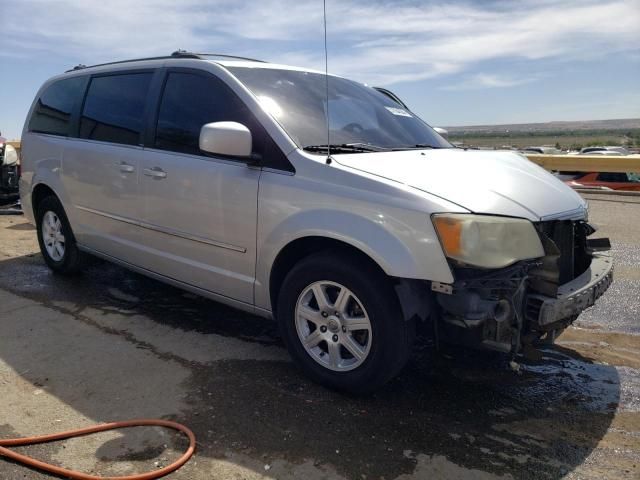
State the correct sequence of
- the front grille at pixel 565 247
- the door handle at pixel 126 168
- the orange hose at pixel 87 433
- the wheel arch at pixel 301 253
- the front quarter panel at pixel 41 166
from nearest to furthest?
1. the orange hose at pixel 87 433
2. the wheel arch at pixel 301 253
3. the front grille at pixel 565 247
4. the door handle at pixel 126 168
5. the front quarter panel at pixel 41 166

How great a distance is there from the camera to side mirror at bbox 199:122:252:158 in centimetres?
322

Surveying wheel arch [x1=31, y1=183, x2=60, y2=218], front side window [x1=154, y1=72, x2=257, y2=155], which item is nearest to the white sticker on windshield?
front side window [x1=154, y1=72, x2=257, y2=155]

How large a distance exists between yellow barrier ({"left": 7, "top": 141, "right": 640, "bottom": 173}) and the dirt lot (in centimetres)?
898

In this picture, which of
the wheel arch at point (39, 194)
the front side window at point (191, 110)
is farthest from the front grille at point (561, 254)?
the wheel arch at point (39, 194)

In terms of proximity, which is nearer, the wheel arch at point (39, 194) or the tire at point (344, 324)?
the tire at point (344, 324)

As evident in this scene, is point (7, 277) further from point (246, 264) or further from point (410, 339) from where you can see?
point (410, 339)

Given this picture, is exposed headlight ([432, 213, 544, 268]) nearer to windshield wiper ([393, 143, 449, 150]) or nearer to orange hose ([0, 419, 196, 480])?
windshield wiper ([393, 143, 449, 150])

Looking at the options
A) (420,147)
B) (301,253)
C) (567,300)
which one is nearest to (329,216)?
(301,253)

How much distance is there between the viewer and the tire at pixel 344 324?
9.55 feet

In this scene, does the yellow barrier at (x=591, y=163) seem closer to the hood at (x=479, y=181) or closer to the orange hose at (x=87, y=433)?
the hood at (x=479, y=181)

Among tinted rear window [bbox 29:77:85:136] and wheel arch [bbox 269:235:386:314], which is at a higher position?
tinted rear window [bbox 29:77:85:136]

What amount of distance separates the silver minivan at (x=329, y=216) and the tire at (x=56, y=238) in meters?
0.70

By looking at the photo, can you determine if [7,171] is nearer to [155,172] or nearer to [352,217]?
[155,172]

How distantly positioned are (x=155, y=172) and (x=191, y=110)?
51 centimetres
